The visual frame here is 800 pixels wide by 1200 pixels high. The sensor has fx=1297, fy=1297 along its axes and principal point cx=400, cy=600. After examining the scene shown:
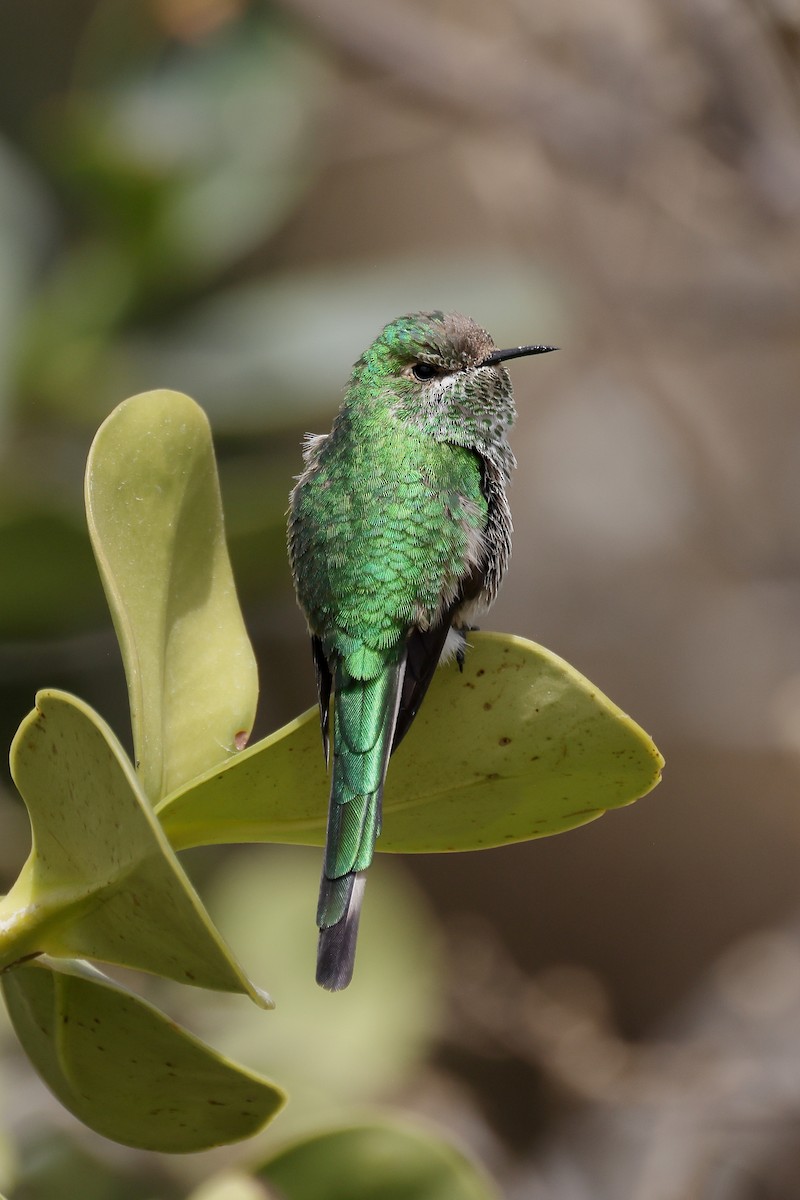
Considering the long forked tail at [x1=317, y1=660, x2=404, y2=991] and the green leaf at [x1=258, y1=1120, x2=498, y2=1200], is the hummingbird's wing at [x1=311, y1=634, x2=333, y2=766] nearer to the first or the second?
the long forked tail at [x1=317, y1=660, x2=404, y2=991]

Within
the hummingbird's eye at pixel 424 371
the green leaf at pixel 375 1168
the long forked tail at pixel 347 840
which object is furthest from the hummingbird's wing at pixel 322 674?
the hummingbird's eye at pixel 424 371

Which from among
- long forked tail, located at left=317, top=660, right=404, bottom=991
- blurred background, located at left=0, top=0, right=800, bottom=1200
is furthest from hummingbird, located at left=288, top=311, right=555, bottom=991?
blurred background, located at left=0, top=0, right=800, bottom=1200

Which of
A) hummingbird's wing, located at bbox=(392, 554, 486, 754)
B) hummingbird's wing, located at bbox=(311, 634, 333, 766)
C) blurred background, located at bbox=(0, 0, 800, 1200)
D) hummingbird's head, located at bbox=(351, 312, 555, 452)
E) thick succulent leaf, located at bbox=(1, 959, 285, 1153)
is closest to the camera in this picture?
thick succulent leaf, located at bbox=(1, 959, 285, 1153)

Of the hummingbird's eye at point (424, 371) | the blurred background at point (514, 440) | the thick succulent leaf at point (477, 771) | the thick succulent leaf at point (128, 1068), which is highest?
the thick succulent leaf at point (477, 771)

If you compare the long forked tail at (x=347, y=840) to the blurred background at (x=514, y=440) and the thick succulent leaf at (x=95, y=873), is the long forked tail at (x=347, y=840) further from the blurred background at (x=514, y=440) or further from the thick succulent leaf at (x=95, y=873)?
the blurred background at (x=514, y=440)

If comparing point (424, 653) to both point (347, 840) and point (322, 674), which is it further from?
point (347, 840)

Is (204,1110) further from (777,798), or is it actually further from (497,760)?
(777,798)
